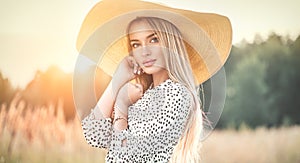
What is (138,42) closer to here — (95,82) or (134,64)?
(134,64)

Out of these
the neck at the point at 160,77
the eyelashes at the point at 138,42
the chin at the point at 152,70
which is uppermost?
the eyelashes at the point at 138,42

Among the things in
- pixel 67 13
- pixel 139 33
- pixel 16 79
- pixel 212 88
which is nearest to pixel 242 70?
pixel 212 88

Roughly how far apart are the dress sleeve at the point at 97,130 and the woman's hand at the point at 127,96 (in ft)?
0.22

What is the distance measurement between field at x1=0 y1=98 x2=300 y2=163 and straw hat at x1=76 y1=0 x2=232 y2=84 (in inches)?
10.0

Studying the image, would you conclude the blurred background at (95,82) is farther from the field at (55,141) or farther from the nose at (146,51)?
the nose at (146,51)

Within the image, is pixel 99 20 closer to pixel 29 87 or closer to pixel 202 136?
pixel 29 87

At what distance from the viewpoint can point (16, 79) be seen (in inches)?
81.4

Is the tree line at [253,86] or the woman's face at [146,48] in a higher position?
the woman's face at [146,48]

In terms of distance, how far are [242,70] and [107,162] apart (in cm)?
66

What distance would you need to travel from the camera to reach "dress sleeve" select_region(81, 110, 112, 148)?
79.1 inches

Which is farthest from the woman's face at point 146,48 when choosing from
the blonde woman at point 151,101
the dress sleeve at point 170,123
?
the dress sleeve at point 170,123

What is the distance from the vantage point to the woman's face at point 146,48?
79.8 inches

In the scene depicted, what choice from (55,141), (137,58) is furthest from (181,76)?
(55,141)

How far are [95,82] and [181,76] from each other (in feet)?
1.12
